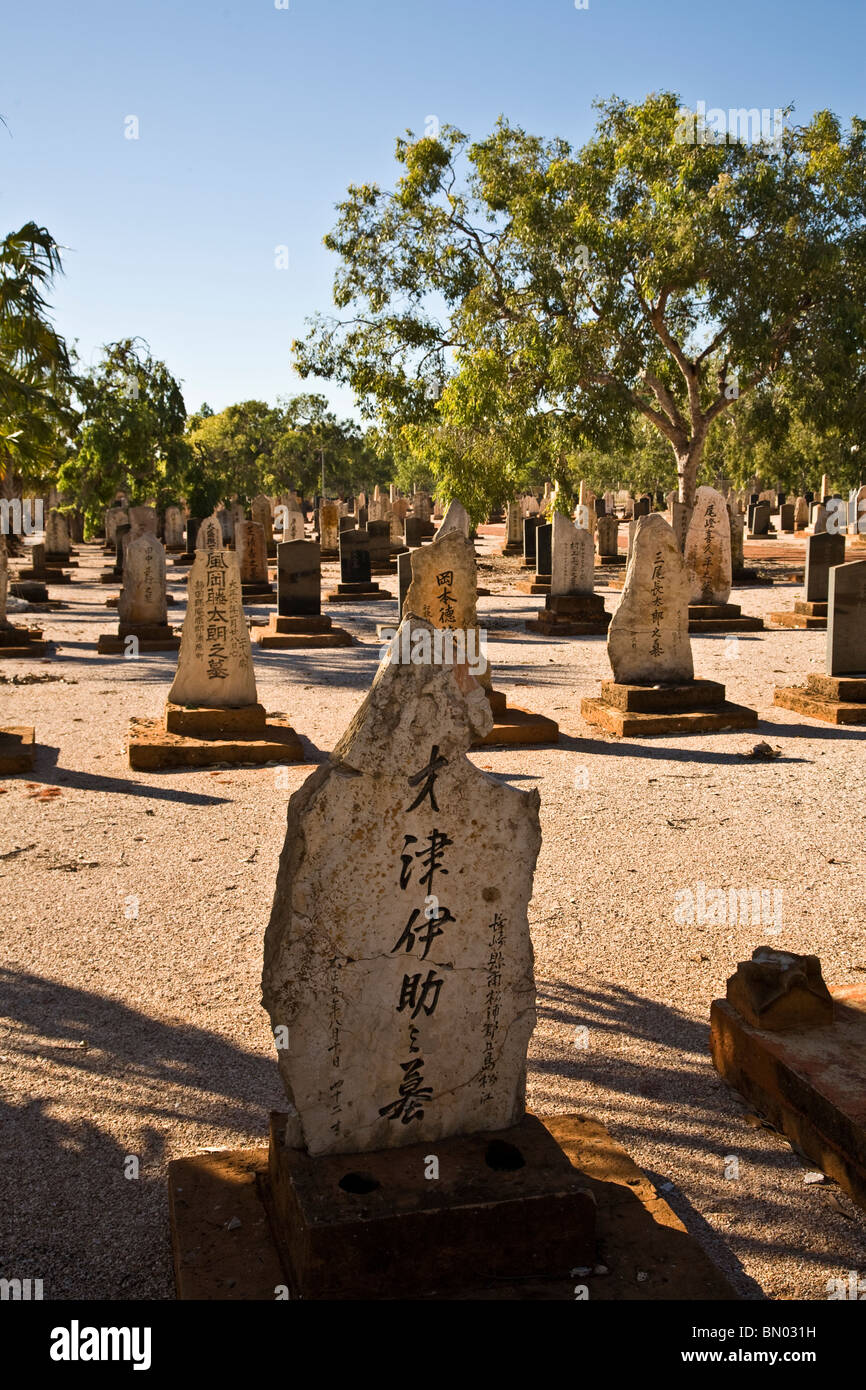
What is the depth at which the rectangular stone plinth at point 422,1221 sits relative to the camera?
8.89 feet

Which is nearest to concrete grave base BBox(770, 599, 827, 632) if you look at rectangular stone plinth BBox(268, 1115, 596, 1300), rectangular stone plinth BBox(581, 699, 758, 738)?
rectangular stone plinth BBox(581, 699, 758, 738)

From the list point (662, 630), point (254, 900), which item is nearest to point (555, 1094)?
point (254, 900)

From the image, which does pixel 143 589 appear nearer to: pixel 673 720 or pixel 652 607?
pixel 652 607

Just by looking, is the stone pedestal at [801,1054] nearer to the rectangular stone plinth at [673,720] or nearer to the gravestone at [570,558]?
the rectangular stone plinth at [673,720]

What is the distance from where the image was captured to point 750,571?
2294 cm

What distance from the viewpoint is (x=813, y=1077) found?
3682 mm

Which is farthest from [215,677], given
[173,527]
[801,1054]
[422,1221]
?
[173,527]

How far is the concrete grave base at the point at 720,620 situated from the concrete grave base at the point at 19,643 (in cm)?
939

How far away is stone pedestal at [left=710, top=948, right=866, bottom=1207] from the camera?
3.50 metres

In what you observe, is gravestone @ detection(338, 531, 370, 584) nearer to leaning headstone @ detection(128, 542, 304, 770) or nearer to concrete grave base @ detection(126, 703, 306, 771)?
leaning headstone @ detection(128, 542, 304, 770)

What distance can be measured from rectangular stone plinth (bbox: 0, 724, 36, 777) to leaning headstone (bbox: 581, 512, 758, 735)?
497 centimetres

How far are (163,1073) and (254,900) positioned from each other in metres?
1.69

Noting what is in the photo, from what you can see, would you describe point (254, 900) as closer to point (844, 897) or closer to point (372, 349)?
point (844, 897)

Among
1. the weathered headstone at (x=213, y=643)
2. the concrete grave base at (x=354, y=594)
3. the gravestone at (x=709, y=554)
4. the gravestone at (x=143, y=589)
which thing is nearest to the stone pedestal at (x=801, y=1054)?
the weathered headstone at (x=213, y=643)
